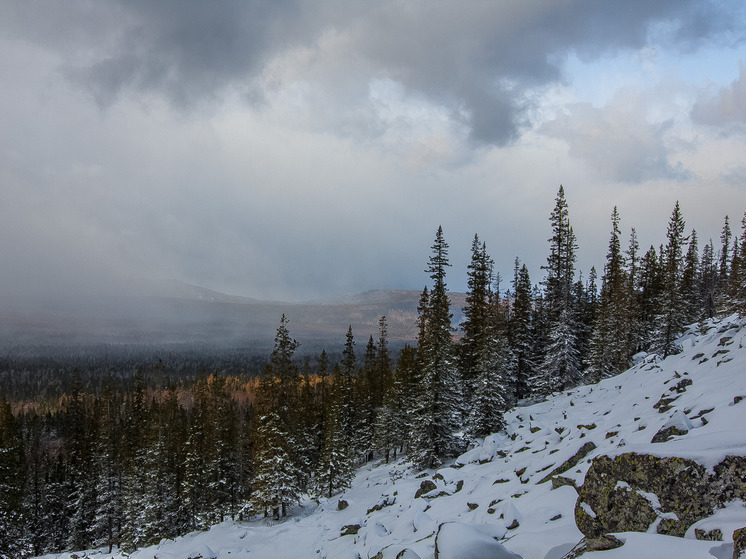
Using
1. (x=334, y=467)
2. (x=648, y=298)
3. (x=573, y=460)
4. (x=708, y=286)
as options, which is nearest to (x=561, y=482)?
(x=573, y=460)

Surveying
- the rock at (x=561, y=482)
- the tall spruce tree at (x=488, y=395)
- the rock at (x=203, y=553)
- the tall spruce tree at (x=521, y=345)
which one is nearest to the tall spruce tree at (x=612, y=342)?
the tall spruce tree at (x=521, y=345)

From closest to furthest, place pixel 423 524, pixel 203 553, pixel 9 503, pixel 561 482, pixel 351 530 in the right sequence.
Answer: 1. pixel 561 482
2. pixel 423 524
3. pixel 351 530
4. pixel 203 553
5. pixel 9 503

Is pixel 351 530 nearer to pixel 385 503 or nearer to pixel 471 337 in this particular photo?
pixel 385 503

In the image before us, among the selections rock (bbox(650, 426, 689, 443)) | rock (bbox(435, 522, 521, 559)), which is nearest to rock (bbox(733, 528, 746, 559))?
rock (bbox(435, 522, 521, 559))

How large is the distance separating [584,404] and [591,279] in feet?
211

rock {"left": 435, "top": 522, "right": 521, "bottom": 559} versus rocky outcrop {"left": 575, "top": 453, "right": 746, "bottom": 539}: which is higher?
rocky outcrop {"left": 575, "top": 453, "right": 746, "bottom": 539}

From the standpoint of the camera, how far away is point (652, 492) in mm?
5793

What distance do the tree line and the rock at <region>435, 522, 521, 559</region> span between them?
75.1 ft

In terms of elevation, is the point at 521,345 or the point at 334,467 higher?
the point at 521,345

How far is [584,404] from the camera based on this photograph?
25.2 m

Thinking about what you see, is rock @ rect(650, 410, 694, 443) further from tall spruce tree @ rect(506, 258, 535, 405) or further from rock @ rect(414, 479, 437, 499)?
tall spruce tree @ rect(506, 258, 535, 405)

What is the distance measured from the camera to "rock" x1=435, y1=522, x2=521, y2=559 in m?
6.30

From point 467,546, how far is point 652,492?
296 cm

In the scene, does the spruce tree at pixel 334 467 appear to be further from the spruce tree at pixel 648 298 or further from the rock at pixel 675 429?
the spruce tree at pixel 648 298
